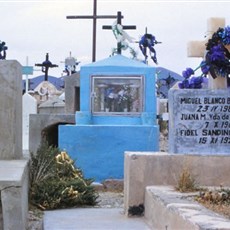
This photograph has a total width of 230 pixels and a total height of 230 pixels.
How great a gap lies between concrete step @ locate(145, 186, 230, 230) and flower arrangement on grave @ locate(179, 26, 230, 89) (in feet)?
5.24

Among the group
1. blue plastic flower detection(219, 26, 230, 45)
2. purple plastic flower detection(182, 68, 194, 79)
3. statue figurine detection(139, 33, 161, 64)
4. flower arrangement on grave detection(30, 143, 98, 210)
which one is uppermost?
statue figurine detection(139, 33, 161, 64)

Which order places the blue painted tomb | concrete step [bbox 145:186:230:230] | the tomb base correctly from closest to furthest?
concrete step [bbox 145:186:230:230] < the tomb base < the blue painted tomb

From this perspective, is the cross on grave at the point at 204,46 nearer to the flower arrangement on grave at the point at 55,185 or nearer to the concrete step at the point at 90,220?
the concrete step at the point at 90,220

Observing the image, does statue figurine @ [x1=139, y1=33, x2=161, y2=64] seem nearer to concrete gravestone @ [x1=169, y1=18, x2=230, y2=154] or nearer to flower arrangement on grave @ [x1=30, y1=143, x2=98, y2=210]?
flower arrangement on grave @ [x1=30, y1=143, x2=98, y2=210]

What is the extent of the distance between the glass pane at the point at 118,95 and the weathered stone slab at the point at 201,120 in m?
7.52

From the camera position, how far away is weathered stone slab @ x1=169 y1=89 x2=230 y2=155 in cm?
867

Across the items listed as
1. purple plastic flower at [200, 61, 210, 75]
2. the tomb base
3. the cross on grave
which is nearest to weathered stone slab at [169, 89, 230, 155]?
the cross on grave

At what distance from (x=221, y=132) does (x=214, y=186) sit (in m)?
0.72

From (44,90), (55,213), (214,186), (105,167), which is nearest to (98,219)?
(55,213)

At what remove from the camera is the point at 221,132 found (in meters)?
8.70

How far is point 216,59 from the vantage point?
8836 millimetres

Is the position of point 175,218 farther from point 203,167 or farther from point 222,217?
point 203,167

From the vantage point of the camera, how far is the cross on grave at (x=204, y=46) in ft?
29.3

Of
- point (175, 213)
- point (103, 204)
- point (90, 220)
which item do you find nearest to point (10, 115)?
point (90, 220)
